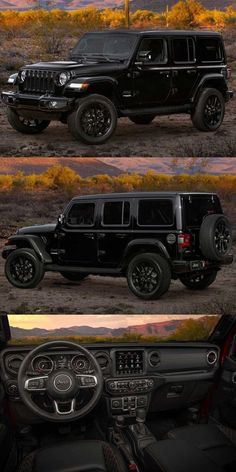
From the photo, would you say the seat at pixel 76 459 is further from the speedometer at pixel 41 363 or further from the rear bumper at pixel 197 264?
the rear bumper at pixel 197 264

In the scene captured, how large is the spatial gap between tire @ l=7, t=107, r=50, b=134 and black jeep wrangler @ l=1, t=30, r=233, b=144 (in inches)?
0.4

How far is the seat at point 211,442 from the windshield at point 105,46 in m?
4.79

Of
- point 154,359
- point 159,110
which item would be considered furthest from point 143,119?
point 154,359

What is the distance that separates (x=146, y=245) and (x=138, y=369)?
340 cm

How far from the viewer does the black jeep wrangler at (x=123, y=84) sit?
8.23m

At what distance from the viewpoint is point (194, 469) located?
4.62 m

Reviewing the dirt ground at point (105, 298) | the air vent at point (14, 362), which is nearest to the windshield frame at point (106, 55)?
the dirt ground at point (105, 298)

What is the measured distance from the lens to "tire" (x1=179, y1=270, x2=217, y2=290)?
966cm

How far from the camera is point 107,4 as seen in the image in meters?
10.0

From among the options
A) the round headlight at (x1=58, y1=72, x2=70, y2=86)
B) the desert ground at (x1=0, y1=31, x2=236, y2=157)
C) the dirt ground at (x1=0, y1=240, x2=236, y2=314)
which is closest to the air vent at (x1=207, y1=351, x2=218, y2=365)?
the dirt ground at (x1=0, y1=240, x2=236, y2=314)

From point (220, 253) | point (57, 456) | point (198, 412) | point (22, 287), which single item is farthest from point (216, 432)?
point (22, 287)

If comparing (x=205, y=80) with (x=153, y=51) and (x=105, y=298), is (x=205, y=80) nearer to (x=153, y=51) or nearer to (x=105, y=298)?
(x=153, y=51)

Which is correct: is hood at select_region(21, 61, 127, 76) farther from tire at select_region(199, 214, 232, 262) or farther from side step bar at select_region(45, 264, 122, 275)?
side step bar at select_region(45, 264, 122, 275)

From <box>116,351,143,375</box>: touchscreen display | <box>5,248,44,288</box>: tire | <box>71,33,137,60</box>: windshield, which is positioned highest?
<box>71,33,137,60</box>: windshield
